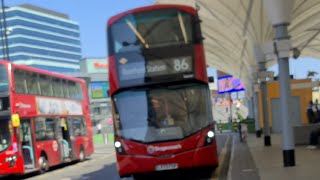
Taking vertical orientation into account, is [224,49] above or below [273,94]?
above

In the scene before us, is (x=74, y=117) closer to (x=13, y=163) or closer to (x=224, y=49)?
(x=13, y=163)

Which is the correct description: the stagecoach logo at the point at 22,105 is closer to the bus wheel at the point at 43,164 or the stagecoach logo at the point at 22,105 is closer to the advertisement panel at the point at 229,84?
the bus wheel at the point at 43,164

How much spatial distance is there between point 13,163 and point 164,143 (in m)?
7.68

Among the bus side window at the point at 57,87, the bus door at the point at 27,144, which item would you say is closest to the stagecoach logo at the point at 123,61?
the bus door at the point at 27,144

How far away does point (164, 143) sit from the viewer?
15.3 metres

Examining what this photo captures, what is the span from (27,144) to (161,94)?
27.2 feet

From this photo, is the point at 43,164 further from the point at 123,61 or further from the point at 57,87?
the point at 123,61

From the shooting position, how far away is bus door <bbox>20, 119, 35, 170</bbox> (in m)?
21.7

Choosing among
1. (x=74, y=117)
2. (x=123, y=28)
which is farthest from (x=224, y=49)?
(x=123, y=28)

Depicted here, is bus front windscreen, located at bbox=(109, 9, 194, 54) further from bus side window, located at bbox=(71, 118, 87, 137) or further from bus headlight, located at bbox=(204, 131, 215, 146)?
bus side window, located at bbox=(71, 118, 87, 137)

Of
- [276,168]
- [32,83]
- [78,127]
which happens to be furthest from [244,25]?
[276,168]

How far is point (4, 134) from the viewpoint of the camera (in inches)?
827

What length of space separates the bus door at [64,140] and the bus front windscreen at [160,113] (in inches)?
424

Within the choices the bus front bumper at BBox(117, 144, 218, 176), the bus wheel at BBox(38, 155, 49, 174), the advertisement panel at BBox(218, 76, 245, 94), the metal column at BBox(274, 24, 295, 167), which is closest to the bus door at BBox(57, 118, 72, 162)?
the bus wheel at BBox(38, 155, 49, 174)
